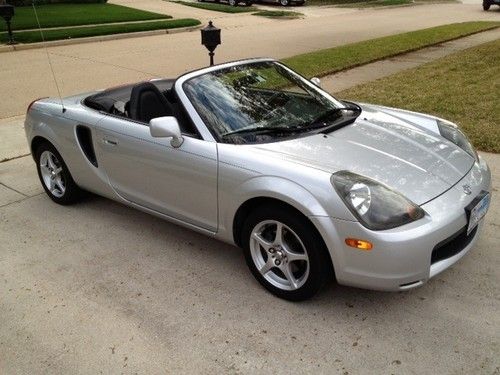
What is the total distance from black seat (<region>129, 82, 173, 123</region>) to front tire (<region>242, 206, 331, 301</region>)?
122 centimetres

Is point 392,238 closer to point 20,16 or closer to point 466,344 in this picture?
point 466,344

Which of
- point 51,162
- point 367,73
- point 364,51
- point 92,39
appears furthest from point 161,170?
point 92,39

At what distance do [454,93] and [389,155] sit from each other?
17.8 feet

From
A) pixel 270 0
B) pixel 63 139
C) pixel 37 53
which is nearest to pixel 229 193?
pixel 63 139

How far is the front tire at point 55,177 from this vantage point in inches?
179

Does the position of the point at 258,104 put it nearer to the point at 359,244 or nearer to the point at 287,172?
the point at 287,172

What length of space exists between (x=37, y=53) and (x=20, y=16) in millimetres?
6440

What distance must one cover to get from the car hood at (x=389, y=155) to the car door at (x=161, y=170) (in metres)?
0.43

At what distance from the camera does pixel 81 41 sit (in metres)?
14.5

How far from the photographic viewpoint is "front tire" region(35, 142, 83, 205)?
4551 millimetres

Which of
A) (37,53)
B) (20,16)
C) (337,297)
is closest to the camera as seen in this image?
(337,297)

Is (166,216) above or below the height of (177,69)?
above

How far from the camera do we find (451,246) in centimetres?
299

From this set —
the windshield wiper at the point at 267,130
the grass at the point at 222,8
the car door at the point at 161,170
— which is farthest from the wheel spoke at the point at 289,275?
the grass at the point at 222,8
